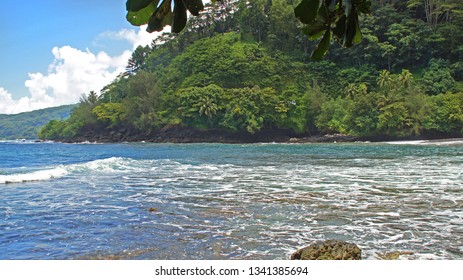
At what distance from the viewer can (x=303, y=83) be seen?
54.7 m

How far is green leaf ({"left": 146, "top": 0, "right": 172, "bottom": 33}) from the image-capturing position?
116cm

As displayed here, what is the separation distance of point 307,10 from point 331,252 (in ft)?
12.2

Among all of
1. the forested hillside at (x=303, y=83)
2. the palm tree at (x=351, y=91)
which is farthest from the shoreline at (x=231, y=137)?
the palm tree at (x=351, y=91)

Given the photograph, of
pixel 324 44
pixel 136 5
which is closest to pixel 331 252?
pixel 324 44

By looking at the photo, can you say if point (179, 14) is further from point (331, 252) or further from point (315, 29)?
point (331, 252)

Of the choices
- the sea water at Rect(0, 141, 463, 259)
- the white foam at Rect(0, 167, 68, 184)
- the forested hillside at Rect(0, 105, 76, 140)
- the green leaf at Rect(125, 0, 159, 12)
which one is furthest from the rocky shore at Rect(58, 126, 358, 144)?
the forested hillside at Rect(0, 105, 76, 140)

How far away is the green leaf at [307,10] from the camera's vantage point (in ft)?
4.16

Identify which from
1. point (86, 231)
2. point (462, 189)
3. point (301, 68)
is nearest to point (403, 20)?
point (301, 68)

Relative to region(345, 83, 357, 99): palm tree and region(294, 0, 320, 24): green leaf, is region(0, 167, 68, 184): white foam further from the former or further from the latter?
region(345, 83, 357, 99): palm tree

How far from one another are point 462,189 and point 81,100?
68.7 meters

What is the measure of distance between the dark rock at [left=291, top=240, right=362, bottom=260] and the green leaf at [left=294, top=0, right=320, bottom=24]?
12.0 feet

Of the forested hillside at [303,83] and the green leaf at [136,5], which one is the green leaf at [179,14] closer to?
the green leaf at [136,5]

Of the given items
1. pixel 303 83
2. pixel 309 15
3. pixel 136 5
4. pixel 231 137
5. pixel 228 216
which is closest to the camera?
pixel 136 5

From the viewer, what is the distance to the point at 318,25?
4.66 feet
